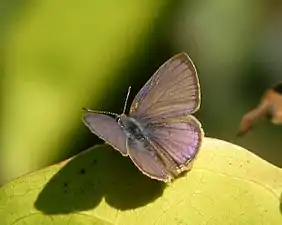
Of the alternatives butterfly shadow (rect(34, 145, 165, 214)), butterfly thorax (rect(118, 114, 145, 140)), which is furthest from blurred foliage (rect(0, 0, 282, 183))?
butterfly shadow (rect(34, 145, 165, 214))

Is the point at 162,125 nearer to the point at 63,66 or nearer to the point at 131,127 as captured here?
the point at 131,127

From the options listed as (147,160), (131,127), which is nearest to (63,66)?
(131,127)

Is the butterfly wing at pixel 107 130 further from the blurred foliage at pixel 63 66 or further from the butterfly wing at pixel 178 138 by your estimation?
the blurred foliage at pixel 63 66

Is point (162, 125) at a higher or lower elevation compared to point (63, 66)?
higher

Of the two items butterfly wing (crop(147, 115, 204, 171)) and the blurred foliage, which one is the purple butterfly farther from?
the blurred foliage

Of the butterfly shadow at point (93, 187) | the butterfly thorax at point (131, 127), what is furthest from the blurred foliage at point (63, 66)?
the butterfly shadow at point (93, 187)

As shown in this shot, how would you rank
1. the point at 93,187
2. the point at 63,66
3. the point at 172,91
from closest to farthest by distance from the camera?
the point at 93,187 → the point at 172,91 → the point at 63,66
